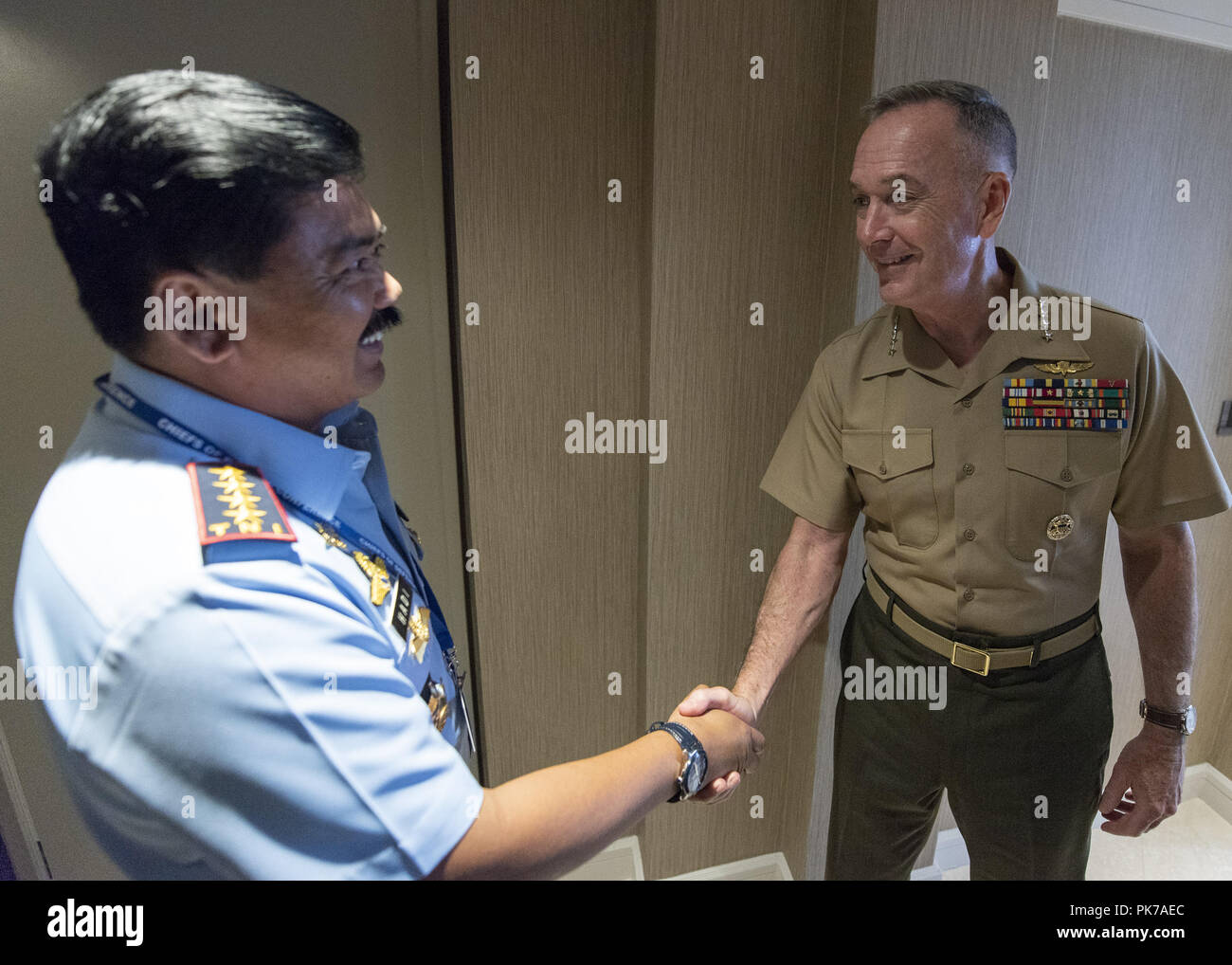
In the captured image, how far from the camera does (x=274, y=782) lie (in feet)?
1.95

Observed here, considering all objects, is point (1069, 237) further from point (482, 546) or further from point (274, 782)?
point (274, 782)

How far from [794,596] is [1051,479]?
0.49 m

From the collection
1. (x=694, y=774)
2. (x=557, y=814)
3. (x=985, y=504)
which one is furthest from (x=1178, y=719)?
(x=557, y=814)

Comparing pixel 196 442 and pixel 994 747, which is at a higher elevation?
pixel 196 442

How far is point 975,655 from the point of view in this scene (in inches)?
44.3

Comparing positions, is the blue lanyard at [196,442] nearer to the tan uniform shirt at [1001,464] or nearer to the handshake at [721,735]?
the handshake at [721,735]

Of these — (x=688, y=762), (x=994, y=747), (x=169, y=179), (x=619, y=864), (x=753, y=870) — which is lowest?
(x=753, y=870)

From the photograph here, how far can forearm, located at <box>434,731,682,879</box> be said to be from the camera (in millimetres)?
692

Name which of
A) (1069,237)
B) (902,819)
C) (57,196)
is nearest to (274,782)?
(57,196)

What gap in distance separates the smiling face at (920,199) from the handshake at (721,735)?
76 cm

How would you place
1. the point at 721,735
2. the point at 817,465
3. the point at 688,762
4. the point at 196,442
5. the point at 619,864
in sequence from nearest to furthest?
the point at 196,442 < the point at 688,762 < the point at 721,735 < the point at 817,465 < the point at 619,864

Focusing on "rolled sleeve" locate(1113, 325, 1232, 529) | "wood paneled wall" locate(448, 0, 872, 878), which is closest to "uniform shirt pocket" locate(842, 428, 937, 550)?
"wood paneled wall" locate(448, 0, 872, 878)

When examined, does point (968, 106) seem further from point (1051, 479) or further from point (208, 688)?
point (208, 688)

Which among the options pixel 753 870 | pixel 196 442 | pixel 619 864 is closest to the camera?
pixel 196 442
